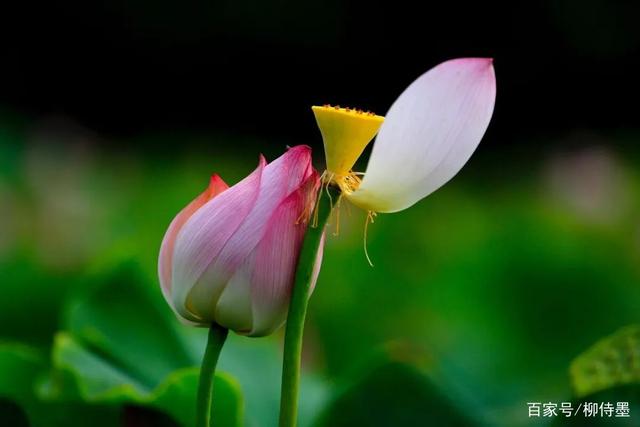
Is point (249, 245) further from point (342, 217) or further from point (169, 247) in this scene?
point (342, 217)

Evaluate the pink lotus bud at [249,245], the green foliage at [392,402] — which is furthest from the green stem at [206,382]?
the green foliage at [392,402]

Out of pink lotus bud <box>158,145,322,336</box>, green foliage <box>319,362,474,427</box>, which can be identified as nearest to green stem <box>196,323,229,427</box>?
pink lotus bud <box>158,145,322,336</box>

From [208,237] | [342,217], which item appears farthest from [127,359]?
[342,217]

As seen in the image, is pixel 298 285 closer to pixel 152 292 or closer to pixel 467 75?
pixel 467 75

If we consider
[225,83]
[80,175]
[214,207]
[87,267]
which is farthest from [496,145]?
[214,207]

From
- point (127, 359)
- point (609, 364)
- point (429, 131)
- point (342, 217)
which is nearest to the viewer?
point (429, 131)

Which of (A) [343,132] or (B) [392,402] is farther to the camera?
(B) [392,402]

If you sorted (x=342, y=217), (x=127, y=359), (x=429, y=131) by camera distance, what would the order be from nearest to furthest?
(x=429, y=131), (x=127, y=359), (x=342, y=217)
